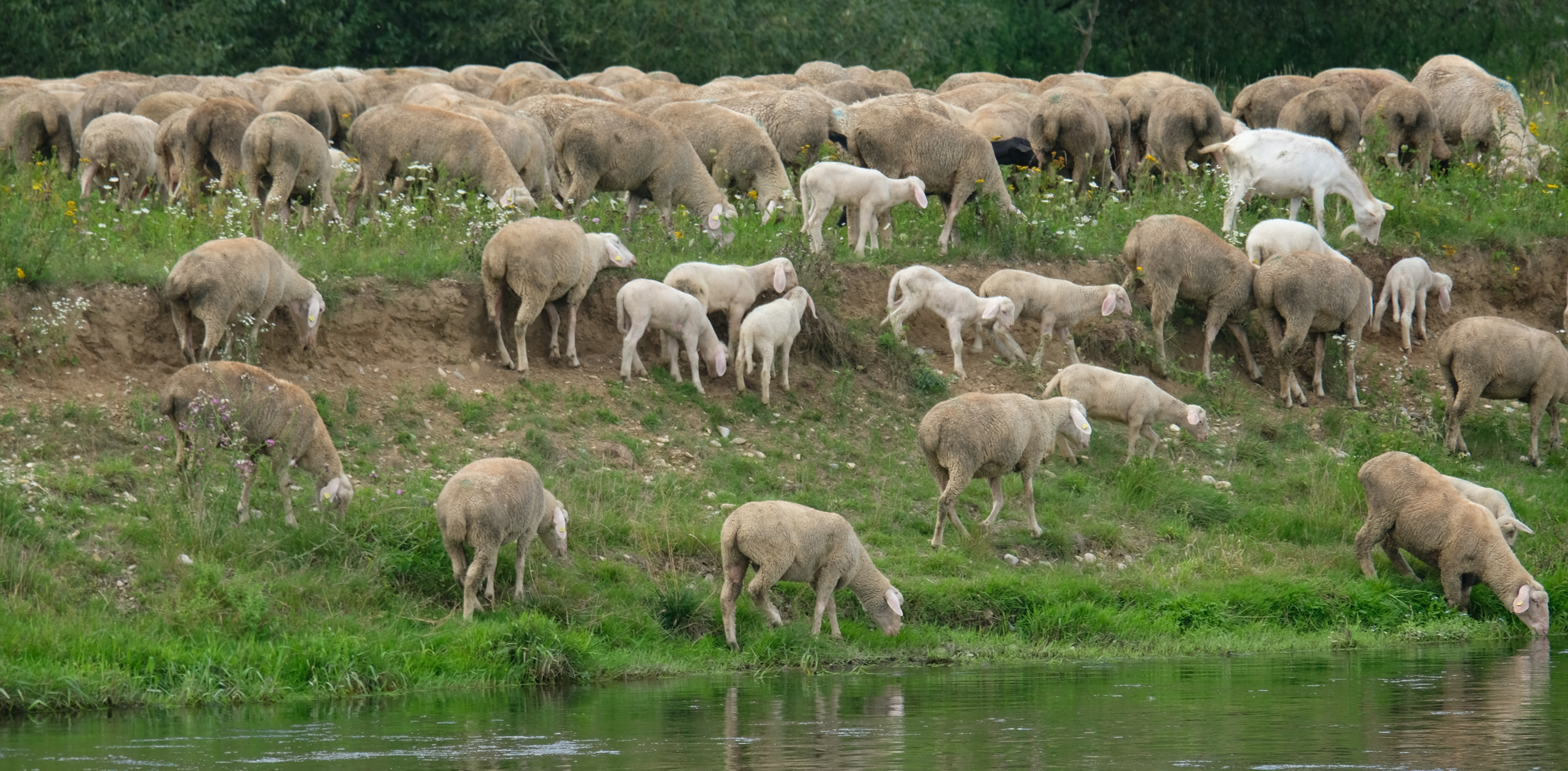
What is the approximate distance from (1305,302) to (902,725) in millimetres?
9420

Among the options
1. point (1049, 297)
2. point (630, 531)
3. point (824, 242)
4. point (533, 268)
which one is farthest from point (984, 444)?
point (824, 242)

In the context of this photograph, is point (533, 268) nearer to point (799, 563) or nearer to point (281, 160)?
point (281, 160)

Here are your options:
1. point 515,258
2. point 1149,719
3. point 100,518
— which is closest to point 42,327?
point 100,518

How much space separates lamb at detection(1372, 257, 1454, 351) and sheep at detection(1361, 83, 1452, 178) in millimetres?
3320

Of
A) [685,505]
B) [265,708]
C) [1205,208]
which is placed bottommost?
[265,708]

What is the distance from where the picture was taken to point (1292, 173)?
64.4 feet

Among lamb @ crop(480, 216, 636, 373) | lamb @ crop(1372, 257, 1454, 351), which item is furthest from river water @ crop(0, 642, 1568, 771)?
lamb @ crop(1372, 257, 1454, 351)

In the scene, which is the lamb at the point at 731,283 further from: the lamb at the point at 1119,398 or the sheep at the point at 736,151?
the sheep at the point at 736,151

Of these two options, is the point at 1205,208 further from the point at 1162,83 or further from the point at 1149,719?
the point at 1149,719

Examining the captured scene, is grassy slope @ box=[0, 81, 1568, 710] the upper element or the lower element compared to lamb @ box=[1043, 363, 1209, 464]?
lower

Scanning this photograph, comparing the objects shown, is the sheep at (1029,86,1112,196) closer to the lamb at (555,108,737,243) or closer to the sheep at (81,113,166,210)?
the lamb at (555,108,737,243)

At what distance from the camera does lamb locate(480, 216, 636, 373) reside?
1480 centimetres

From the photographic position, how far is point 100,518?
463 inches

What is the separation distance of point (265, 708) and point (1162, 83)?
2003cm
